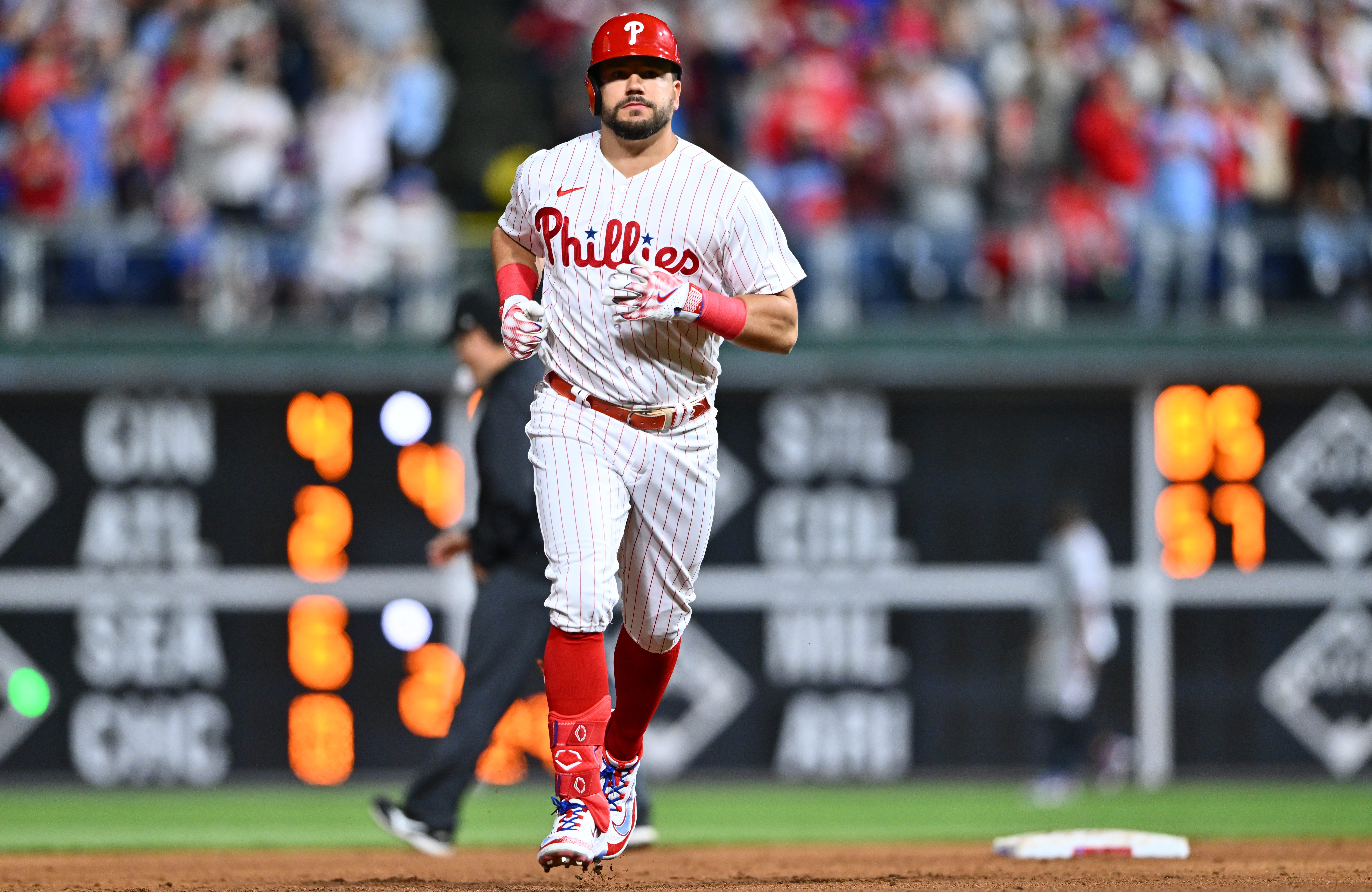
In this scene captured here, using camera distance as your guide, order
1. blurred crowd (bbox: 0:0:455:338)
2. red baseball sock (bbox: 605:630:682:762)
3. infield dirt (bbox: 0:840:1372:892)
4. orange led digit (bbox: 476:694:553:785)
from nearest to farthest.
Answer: red baseball sock (bbox: 605:630:682:762) → infield dirt (bbox: 0:840:1372:892) → orange led digit (bbox: 476:694:553:785) → blurred crowd (bbox: 0:0:455:338)

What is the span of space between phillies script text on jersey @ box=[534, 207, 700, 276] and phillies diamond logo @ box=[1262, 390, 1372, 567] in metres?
7.92

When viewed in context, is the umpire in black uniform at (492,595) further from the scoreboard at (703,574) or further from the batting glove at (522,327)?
the scoreboard at (703,574)

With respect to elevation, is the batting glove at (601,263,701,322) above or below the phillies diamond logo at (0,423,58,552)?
above

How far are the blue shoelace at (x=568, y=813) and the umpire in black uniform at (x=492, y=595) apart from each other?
1868 mm

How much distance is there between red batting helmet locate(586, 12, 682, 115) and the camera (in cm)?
542

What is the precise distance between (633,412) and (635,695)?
974 mm

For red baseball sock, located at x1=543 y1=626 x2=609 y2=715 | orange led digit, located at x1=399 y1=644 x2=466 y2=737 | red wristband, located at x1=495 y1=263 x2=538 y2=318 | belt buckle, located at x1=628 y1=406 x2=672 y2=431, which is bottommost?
orange led digit, located at x1=399 y1=644 x2=466 y2=737

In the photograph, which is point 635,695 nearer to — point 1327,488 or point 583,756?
point 583,756

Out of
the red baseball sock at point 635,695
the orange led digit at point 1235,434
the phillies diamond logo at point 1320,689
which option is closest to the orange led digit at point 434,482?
the orange led digit at point 1235,434

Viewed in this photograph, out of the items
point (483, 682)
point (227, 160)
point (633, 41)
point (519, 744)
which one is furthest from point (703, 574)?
point (633, 41)

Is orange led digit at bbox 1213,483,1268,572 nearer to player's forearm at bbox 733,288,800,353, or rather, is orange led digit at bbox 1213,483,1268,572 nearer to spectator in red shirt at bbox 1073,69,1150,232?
spectator in red shirt at bbox 1073,69,1150,232

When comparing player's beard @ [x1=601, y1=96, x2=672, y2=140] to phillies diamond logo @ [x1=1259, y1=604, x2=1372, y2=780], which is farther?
phillies diamond logo @ [x1=1259, y1=604, x2=1372, y2=780]

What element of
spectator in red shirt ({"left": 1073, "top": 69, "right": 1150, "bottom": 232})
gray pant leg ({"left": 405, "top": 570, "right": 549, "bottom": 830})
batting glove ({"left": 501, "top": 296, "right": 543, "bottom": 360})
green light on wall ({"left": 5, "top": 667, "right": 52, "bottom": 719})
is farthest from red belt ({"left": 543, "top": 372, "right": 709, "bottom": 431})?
spectator in red shirt ({"left": 1073, "top": 69, "right": 1150, "bottom": 232})

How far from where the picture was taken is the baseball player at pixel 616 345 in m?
5.46
